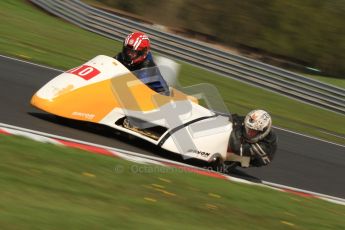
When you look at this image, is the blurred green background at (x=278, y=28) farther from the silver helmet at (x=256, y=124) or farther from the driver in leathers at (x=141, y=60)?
the silver helmet at (x=256, y=124)

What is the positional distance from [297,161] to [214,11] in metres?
13.8

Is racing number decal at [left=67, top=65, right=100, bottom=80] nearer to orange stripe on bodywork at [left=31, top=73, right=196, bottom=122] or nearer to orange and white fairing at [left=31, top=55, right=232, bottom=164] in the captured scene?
orange and white fairing at [left=31, top=55, right=232, bottom=164]

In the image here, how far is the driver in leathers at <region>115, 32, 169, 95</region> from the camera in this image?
874 centimetres

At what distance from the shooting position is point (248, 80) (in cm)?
1786

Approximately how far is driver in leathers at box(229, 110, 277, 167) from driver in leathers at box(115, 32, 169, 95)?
3.35 ft

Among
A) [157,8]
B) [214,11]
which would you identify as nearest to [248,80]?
[214,11]

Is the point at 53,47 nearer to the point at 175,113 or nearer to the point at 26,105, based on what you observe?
the point at 26,105

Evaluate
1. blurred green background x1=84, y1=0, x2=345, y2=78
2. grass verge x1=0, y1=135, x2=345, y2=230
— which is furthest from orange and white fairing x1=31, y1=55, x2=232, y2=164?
blurred green background x1=84, y1=0, x2=345, y2=78

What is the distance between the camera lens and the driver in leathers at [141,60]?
8.74 m

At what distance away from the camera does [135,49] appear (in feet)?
29.0

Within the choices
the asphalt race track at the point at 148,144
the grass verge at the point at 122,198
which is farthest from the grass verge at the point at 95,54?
the grass verge at the point at 122,198

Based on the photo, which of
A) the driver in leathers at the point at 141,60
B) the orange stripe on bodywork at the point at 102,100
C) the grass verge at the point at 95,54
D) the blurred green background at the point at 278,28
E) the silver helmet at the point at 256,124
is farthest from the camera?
the blurred green background at the point at 278,28

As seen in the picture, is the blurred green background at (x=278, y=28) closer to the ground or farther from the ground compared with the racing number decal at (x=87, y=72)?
farther from the ground

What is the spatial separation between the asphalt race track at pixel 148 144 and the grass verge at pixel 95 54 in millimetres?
1368
